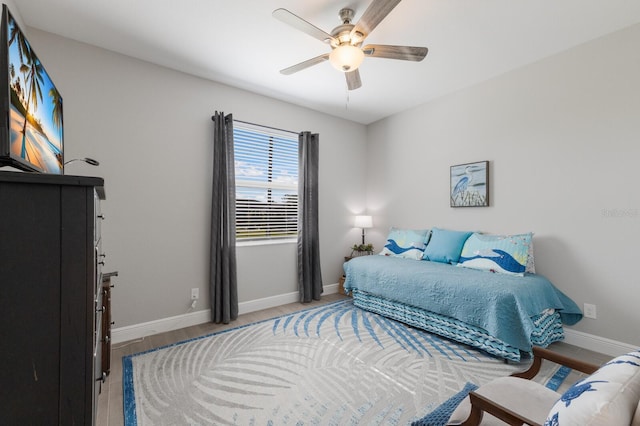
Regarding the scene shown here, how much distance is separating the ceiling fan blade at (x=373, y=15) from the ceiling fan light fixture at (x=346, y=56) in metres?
0.11

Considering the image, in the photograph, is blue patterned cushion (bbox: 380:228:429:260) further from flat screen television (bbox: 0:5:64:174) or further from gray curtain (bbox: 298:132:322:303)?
flat screen television (bbox: 0:5:64:174)

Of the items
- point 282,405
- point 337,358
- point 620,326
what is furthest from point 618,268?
point 282,405

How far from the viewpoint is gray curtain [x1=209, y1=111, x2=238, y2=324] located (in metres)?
3.08

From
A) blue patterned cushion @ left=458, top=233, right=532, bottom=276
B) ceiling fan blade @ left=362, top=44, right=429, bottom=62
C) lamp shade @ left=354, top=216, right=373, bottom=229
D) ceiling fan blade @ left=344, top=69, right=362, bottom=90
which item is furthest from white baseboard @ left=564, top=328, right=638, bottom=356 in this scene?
ceiling fan blade @ left=344, top=69, right=362, bottom=90

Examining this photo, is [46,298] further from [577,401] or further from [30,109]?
[577,401]

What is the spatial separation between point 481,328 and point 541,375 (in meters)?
0.45

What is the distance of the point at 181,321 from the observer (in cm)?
296

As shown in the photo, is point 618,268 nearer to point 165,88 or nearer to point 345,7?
point 345,7

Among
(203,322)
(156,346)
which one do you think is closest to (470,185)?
(203,322)

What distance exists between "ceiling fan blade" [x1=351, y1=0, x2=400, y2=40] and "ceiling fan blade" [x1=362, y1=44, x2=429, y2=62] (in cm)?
12

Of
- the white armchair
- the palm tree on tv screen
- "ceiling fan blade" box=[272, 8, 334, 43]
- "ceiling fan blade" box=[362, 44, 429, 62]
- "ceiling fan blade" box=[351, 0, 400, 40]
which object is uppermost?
"ceiling fan blade" box=[351, 0, 400, 40]

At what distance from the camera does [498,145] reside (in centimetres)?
318

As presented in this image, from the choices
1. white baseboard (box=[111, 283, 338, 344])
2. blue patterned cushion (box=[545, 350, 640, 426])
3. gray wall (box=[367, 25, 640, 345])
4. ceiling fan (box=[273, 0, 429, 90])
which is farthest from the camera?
white baseboard (box=[111, 283, 338, 344])

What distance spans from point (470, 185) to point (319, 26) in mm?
2359
